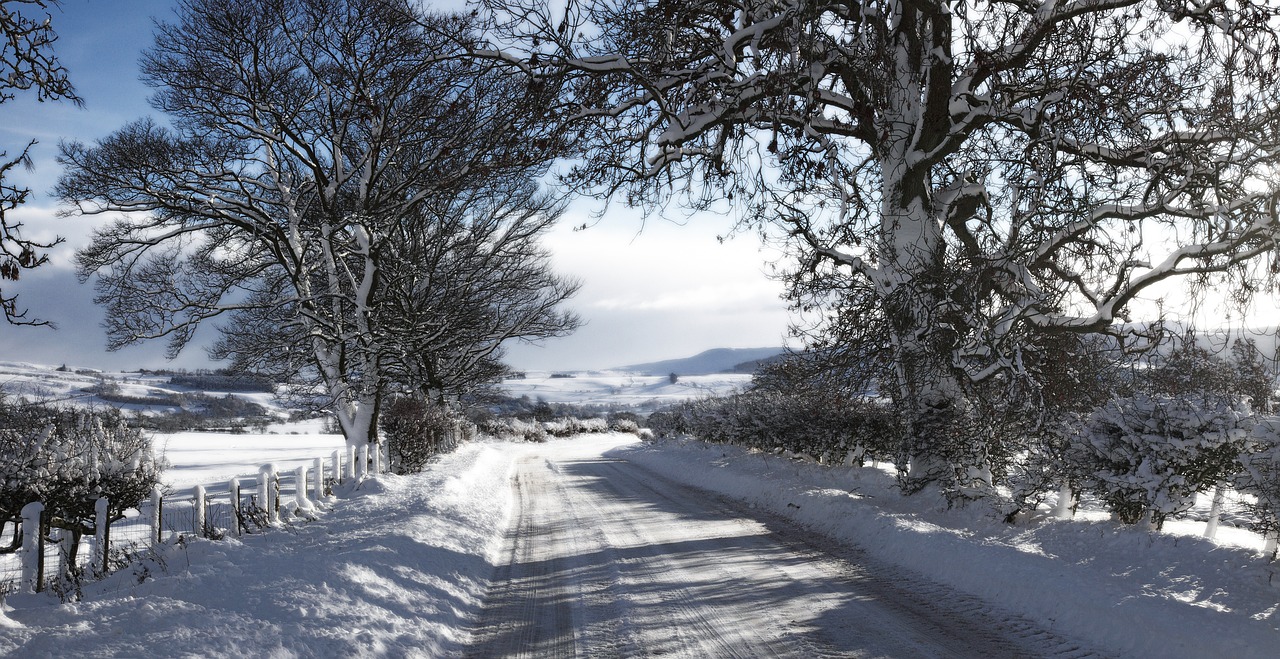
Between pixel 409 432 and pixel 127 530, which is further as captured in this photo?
pixel 409 432

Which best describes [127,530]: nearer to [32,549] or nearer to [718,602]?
[32,549]

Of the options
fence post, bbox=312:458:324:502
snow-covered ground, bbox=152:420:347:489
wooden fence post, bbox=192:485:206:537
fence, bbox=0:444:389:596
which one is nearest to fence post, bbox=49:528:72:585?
fence, bbox=0:444:389:596

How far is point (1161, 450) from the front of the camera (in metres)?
8.28

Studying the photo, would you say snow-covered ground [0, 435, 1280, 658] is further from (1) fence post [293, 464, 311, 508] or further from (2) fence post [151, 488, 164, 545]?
(1) fence post [293, 464, 311, 508]

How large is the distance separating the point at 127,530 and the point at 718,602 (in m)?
8.99

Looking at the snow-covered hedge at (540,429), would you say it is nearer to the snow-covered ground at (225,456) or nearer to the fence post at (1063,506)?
the snow-covered ground at (225,456)

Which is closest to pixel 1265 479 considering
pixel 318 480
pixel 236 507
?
pixel 236 507

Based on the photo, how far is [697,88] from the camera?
8.37m

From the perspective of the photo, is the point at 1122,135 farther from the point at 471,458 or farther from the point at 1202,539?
the point at 471,458

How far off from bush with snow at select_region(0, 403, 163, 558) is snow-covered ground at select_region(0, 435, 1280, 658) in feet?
4.12

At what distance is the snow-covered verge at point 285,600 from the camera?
472 centimetres

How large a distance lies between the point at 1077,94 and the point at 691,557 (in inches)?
273

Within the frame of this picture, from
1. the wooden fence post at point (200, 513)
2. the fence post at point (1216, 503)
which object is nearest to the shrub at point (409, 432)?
the wooden fence post at point (200, 513)

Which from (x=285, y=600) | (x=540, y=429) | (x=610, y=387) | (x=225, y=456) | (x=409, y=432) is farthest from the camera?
(x=610, y=387)
